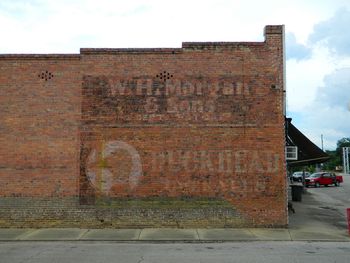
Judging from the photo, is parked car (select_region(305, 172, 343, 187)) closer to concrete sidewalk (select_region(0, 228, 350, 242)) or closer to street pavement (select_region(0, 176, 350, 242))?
street pavement (select_region(0, 176, 350, 242))

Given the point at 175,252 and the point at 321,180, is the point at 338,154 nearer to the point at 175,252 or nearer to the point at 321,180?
the point at 321,180

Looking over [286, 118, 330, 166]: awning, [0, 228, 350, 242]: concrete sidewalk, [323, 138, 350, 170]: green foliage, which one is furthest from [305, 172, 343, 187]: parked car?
[323, 138, 350, 170]: green foliage

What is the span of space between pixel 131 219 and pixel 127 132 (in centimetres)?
293

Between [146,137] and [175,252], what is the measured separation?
5.52 meters

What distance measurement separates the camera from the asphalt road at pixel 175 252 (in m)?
10.9

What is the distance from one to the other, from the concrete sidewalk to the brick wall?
2.19ft

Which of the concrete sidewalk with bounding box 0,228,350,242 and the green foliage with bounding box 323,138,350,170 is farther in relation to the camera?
the green foliage with bounding box 323,138,350,170

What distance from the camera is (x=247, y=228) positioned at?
16328 millimetres

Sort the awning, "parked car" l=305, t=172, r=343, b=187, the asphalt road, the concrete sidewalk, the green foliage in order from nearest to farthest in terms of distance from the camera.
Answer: the asphalt road
the concrete sidewalk
the awning
"parked car" l=305, t=172, r=343, b=187
the green foliage

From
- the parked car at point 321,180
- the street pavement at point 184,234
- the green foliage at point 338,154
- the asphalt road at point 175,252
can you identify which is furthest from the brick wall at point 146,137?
the green foliage at point 338,154

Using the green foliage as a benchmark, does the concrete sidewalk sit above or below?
below

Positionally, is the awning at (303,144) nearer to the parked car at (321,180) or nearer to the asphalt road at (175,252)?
the asphalt road at (175,252)

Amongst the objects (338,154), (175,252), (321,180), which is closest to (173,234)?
(175,252)

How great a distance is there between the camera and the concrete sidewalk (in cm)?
1434
